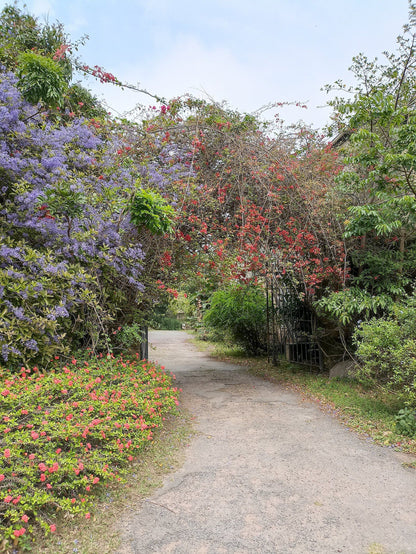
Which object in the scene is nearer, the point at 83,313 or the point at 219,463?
the point at 219,463

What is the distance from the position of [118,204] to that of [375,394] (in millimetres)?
4268

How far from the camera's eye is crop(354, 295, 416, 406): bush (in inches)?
147

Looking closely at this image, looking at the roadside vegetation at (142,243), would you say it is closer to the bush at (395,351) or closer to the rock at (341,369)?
the bush at (395,351)

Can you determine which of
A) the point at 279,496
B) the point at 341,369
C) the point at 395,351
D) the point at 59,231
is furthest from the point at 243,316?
the point at 279,496

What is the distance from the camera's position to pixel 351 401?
15.8ft

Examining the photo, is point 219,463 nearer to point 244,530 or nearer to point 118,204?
point 244,530

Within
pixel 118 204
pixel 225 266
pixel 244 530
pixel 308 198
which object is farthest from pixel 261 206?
pixel 244 530

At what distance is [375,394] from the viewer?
508cm

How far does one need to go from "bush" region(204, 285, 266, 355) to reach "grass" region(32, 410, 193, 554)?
18.3ft

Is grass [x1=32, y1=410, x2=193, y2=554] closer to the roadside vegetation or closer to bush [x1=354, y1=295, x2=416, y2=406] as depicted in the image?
the roadside vegetation

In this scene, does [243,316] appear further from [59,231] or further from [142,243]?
[59,231]

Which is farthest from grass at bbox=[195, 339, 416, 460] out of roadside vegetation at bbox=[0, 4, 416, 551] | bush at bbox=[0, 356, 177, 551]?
bush at bbox=[0, 356, 177, 551]

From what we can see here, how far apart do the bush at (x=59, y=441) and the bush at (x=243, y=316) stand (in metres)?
5.54

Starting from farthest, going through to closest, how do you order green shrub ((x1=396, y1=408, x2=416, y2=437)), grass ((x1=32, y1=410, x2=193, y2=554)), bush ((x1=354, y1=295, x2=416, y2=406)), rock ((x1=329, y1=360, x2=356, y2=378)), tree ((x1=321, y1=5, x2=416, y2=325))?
1. rock ((x1=329, y1=360, x2=356, y2=378))
2. tree ((x1=321, y1=5, x2=416, y2=325))
3. bush ((x1=354, y1=295, x2=416, y2=406))
4. green shrub ((x1=396, y1=408, x2=416, y2=437))
5. grass ((x1=32, y1=410, x2=193, y2=554))
